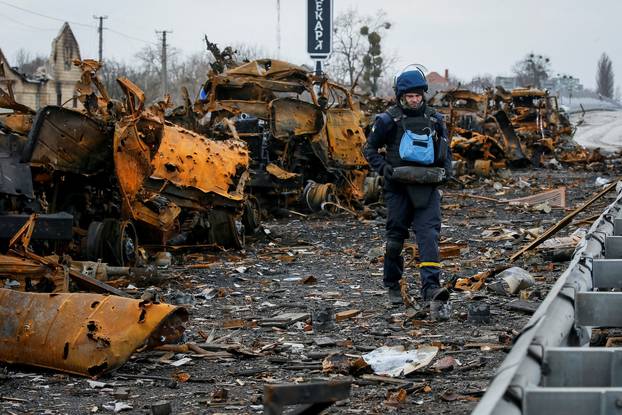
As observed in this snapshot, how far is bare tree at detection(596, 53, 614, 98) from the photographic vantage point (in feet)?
568

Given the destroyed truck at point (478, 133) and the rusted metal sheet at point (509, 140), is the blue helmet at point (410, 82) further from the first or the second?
the rusted metal sheet at point (509, 140)

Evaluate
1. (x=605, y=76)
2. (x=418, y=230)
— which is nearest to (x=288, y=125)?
(x=418, y=230)

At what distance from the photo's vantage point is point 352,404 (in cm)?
485

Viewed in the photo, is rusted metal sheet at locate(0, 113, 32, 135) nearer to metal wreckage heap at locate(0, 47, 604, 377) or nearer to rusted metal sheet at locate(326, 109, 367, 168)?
metal wreckage heap at locate(0, 47, 604, 377)

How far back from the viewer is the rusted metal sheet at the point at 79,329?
5.42 m

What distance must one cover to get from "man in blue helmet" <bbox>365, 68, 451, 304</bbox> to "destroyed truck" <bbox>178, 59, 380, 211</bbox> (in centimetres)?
719

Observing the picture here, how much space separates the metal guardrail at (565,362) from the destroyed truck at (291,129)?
11.3 m

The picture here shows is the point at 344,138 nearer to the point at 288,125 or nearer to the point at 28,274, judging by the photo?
the point at 288,125

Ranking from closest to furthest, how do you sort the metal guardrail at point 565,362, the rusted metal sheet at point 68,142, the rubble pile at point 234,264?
1. the metal guardrail at point 565,362
2. the rubble pile at point 234,264
3. the rusted metal sheet at point 68,142

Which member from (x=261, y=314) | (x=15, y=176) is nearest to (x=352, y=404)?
(x=261, y=314)

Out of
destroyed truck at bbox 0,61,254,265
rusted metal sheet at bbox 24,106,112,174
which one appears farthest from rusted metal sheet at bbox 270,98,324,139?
rusted metal sheet at bbox 24,106,112,174

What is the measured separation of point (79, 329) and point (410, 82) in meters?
3.26

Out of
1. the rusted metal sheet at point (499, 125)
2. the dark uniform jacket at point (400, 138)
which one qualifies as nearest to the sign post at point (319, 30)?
the rusted metal sheet at point (499, 125)

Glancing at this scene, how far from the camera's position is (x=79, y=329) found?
5.48 metres
